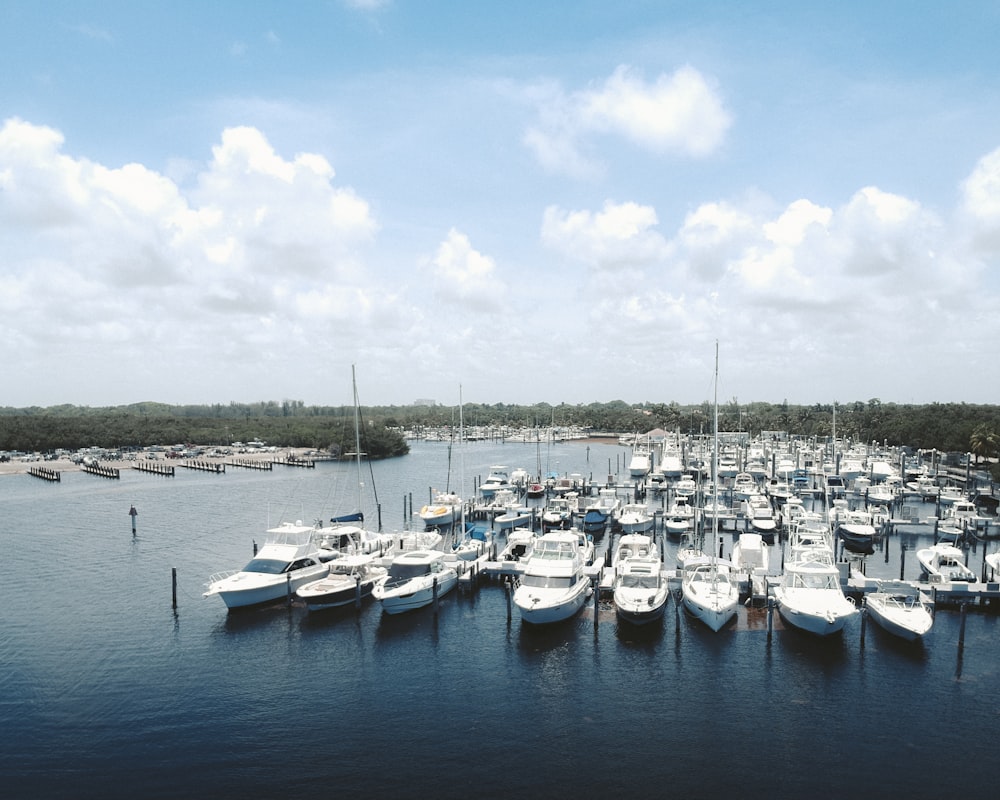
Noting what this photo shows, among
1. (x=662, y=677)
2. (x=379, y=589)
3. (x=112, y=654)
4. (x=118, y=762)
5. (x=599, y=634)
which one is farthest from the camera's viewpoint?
(x=379, y=589)

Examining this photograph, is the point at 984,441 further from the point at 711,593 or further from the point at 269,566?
the point at 269,566

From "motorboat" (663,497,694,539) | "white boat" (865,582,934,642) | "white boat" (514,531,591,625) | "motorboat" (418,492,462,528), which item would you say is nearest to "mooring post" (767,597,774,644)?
"white boat" (865,582,934,642)

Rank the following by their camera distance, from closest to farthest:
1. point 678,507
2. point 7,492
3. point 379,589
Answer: point 379,589 → point 678,507 → point 7,492

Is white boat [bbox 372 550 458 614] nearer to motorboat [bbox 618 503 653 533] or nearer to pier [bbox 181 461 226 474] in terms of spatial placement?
motorboat [bbox 618 503 653 533]

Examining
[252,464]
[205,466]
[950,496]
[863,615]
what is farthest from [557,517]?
[205,466]

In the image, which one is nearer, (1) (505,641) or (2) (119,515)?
(1) (505,641)

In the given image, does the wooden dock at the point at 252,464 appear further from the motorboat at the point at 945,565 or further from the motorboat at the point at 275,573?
the motorboat at the point at 945,565

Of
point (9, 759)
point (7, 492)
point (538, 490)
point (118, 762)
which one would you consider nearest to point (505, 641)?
point (118, 762)

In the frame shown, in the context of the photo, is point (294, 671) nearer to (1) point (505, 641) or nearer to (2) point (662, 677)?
(1) point (505, 641)
